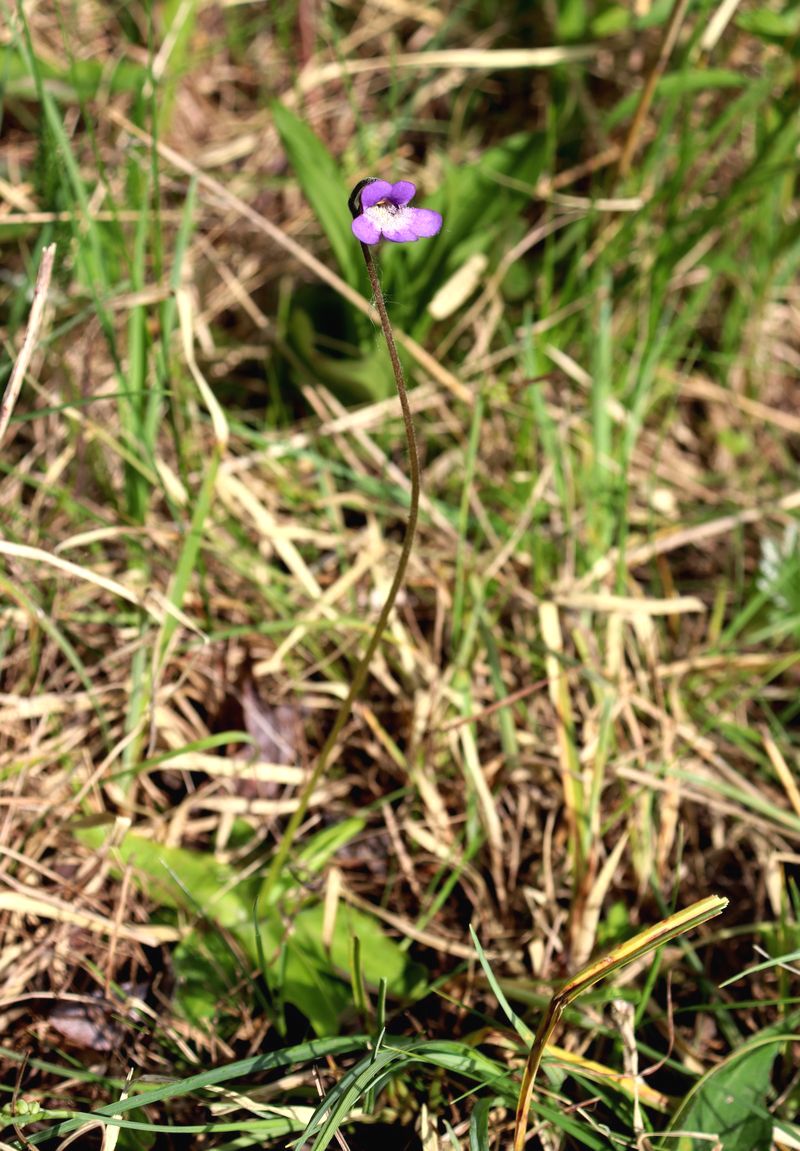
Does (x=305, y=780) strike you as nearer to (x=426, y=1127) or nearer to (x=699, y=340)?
(x=426, y=1127)

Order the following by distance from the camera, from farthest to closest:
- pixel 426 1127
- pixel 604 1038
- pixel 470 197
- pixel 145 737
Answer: pixel 470 197 < pixel 145 737 < pixel 604 1038 < pixel 426 1127

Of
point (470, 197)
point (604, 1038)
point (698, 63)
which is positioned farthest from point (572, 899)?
point (698, 63)

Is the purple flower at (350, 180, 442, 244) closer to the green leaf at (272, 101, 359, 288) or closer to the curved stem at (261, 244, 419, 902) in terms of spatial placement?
the curved stem at (261, 244, 419, 902)

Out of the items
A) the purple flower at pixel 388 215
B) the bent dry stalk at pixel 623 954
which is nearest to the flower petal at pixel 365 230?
the purple flower at pixel 388 215

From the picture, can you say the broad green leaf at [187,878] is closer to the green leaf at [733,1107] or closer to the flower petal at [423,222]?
the green leaf at [733,1107]

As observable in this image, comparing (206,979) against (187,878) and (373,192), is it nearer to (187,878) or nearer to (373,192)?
(187,878)

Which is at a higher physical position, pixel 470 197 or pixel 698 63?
pixel 698 63

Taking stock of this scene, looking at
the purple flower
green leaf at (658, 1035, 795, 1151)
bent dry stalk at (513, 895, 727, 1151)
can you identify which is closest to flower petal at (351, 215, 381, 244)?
the purple flower
